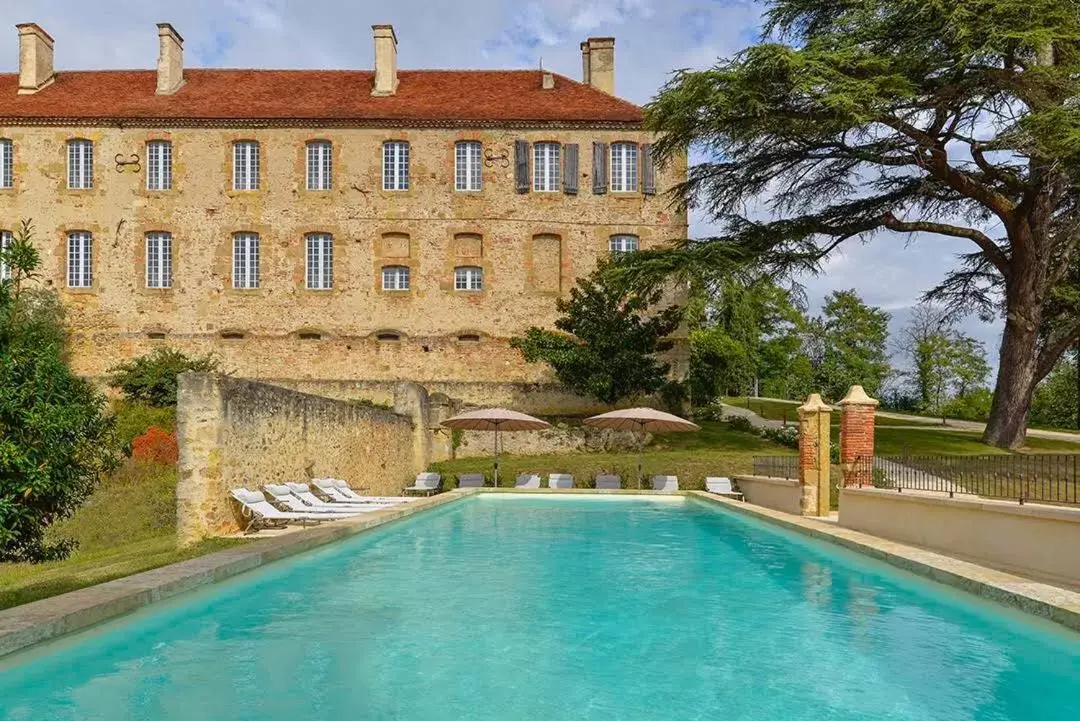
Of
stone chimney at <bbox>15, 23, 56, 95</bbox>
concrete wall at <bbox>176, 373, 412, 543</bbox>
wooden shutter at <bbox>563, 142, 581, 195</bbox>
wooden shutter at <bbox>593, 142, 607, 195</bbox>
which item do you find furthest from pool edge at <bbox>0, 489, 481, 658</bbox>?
stone chimney at <bbox>15, 23, 56, 95</bbox>

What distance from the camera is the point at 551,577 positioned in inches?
385

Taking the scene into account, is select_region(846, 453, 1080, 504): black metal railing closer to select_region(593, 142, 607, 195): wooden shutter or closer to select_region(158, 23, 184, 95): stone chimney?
select_region(593, 142, 607, 195): wooden shutter

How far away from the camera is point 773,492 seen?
58.9 feet

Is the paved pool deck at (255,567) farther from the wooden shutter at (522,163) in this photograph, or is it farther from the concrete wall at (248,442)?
the wooden shutter at (522,163)

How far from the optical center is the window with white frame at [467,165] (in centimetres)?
3406

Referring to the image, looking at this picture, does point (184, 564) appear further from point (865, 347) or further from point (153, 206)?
point (865, 347)

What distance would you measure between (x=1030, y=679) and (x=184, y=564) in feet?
22.9

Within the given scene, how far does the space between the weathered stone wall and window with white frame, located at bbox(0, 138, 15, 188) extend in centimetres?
40

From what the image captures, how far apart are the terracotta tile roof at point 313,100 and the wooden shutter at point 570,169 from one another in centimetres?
101

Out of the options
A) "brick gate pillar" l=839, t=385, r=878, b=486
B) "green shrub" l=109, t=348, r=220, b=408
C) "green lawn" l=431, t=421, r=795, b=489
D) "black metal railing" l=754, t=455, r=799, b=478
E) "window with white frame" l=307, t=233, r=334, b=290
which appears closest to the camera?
"brick gate pillar" l=839, t=385, r=878, b=486

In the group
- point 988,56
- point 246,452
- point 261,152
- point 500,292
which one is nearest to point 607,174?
point 500,292

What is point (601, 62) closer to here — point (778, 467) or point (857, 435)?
point (778, 467)

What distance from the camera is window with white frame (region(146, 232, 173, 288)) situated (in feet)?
111

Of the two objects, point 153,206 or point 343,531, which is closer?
point 343,531
